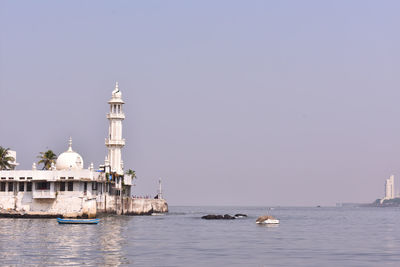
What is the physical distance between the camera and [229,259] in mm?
45312

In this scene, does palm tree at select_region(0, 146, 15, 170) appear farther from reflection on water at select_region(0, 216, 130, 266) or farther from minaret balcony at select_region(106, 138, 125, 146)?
reflection on water at select_region(0, 216, 130, 266)

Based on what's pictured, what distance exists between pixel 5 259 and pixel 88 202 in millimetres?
57348

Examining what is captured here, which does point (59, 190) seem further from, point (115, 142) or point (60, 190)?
point (115, 142)

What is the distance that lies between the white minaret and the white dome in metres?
11.1

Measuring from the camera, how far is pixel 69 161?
107 meters

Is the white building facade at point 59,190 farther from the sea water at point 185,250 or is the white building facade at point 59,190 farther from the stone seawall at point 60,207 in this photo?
the sea water at point 185,250

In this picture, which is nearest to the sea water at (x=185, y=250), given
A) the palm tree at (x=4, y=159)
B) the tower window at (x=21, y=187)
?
the tower window at (x=21, y=187)

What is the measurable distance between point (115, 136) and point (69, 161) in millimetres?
14880

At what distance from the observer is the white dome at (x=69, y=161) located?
106188mm

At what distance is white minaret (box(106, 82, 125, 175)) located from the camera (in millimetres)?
118938

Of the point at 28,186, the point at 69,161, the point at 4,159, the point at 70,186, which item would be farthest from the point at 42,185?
the point at 4,159

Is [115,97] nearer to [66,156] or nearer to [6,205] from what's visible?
[66,156]

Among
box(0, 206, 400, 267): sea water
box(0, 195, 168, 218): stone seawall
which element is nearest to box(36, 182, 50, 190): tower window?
box(0, 195, 168, 218): stone seawall

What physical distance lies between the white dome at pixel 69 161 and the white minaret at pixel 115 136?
1111 centimetres
